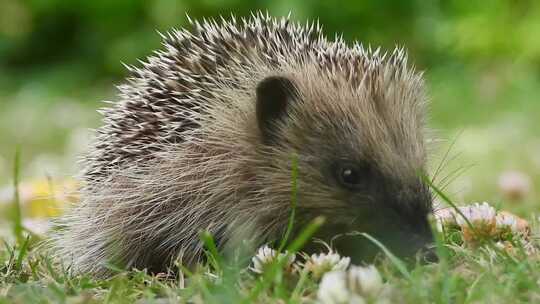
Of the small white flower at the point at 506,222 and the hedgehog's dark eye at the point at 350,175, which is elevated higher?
the hedgehog's dark eye at the point at 350,175

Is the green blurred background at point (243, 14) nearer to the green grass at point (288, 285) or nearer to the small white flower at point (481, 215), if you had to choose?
the small white flower at point (481, 215)

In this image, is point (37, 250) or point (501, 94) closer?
point (37, 250)

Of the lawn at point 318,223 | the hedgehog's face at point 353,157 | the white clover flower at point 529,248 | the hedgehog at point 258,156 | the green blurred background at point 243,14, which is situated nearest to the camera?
the lawn at point 318,223

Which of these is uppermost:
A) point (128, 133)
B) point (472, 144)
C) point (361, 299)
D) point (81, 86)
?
point (81, 86)

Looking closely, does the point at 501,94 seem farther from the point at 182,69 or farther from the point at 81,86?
the point at 182,69

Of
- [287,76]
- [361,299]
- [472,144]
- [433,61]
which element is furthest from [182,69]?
[433,61]

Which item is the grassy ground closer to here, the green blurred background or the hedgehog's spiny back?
the hedgehog's spiny back

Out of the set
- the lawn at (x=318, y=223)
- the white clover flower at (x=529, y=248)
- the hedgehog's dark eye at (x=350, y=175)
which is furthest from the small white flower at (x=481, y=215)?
the hedgehog's dark eye at (x=350, y=175)

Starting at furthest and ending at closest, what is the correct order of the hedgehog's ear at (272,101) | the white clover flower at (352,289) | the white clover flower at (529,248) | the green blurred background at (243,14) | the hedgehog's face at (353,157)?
the green blurred background at (243,14) → the hedgehog's ear at (272,101) → the hedgehog's face at (353,157) → the white clover flower at (529,248) → the white clover flower at (352,289)
